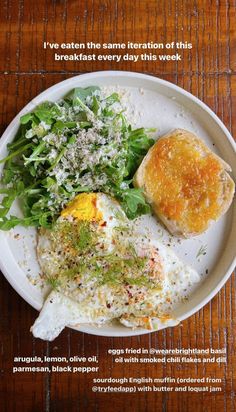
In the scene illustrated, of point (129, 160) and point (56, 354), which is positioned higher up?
point (129, 160)

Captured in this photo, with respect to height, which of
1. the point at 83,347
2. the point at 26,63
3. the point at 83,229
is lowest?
the point at 83,347

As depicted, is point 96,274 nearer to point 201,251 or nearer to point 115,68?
point 201,251

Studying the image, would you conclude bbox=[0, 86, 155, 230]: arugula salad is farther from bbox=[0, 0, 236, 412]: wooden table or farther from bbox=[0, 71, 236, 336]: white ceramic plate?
bbox=[0, 0, 236, 412]: wooden table

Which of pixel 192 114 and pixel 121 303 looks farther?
pixel 192 114

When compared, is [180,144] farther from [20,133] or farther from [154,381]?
[154,381]

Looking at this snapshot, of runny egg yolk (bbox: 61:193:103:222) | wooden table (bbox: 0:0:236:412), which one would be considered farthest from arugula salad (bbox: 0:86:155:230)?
wooden table (bbox: 0:0:236:412)

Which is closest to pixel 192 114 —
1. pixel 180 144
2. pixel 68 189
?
pixel 180 144

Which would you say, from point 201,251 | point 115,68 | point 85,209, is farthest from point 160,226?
point 115,68
